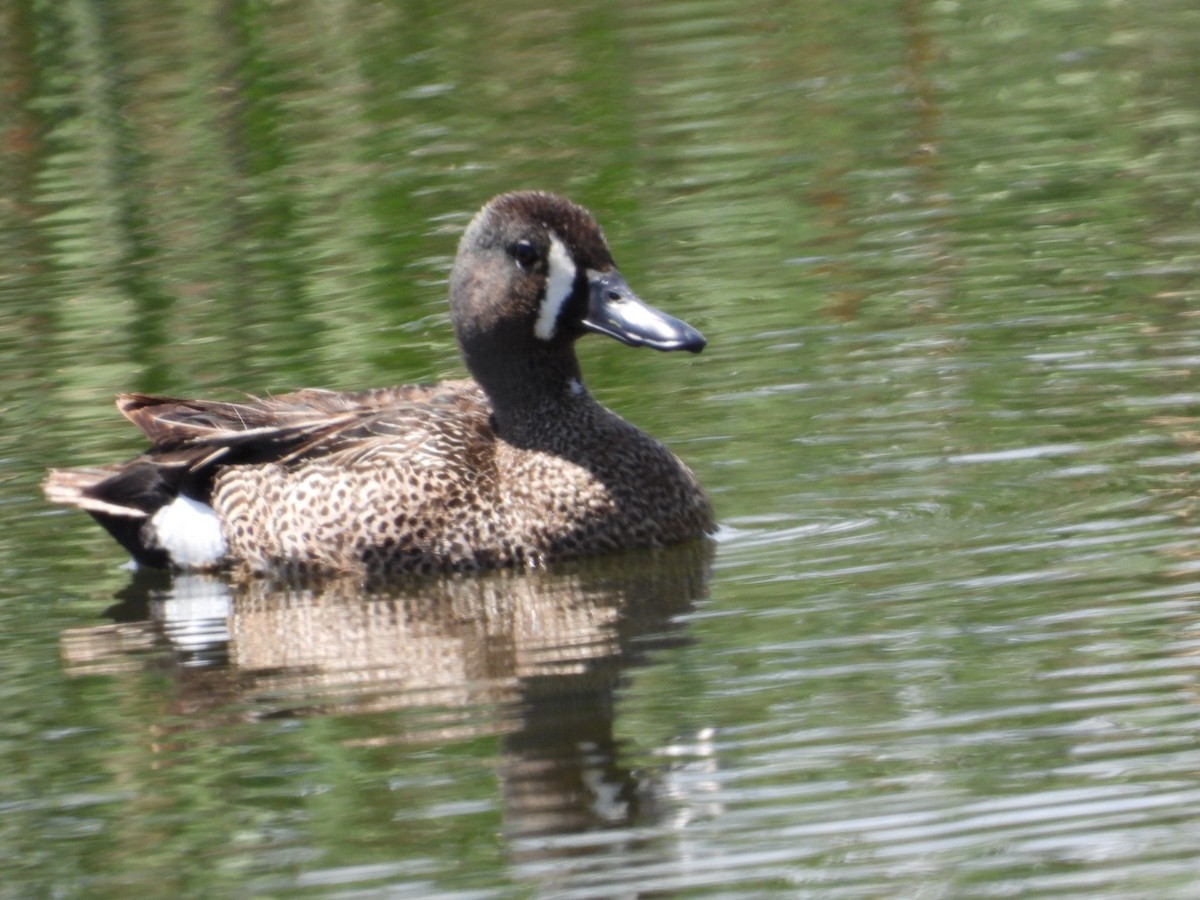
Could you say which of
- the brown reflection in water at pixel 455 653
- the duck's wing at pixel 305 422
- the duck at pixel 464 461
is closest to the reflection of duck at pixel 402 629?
the brown reflection in water at pixel 455 653

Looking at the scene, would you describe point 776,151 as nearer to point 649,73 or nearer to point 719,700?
point 649,73

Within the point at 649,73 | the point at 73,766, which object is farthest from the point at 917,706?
the point at 649,73

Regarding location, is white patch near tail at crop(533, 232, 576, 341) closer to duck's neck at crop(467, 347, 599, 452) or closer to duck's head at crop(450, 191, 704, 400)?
duck's head at crop(450, 191, 704, 400)

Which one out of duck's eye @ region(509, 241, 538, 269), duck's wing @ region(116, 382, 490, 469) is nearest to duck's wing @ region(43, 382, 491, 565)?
duck's wing @ region(116, 382, 490, 469)

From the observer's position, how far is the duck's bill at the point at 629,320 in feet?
30.5

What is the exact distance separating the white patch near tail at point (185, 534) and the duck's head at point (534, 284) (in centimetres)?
126

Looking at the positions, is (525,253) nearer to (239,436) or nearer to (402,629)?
(239,436)

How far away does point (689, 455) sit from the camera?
1030 cm

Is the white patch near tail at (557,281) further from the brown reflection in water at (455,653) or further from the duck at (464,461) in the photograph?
the brown reflection in water at (455,653)

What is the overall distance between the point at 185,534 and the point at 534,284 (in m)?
1.68

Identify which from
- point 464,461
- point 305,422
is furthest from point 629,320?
point 305,422

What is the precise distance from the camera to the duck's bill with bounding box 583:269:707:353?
9289 mm

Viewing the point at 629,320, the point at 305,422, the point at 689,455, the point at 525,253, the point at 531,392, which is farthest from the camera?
the point at 689,455

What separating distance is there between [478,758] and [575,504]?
2504mm
